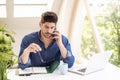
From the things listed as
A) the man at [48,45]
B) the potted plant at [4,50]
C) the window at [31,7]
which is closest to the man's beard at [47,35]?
the man at [48,45]

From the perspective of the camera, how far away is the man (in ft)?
7.77

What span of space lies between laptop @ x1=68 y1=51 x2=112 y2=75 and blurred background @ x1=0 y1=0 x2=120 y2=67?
1052 millimetres

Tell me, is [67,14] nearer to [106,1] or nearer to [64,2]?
[64,2]

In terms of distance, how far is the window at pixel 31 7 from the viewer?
4105 mm

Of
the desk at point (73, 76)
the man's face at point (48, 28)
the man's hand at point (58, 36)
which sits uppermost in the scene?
the man's face at point (48, 28)

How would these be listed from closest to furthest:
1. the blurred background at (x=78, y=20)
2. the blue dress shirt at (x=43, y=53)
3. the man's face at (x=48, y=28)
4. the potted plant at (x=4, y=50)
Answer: the potted plant at (x=4, y=50)
the man's face at (x=48, y=28)
the blue dress shirt at (x=43, y=53)
the blurred background at (x=78, y=20)

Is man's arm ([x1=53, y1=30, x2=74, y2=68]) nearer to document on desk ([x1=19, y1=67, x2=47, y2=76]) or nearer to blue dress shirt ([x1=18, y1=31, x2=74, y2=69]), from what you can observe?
blue dress shirt ([x1=18, y1=31, x2=74, y2=69])

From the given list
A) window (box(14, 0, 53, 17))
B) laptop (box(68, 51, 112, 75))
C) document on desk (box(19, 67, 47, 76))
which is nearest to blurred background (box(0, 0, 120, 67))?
window (box(14, 0, 53, 17))

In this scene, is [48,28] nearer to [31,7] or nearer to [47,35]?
[47,35]

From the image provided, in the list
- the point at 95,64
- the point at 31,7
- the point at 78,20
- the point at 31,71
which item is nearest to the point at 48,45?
the point at 31,71

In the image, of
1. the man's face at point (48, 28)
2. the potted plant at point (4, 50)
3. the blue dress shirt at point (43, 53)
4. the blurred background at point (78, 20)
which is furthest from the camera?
the blurred background at point (78, 20)

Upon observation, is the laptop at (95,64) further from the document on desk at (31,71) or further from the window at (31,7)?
the window at (31,7)

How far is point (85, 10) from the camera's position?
391cm

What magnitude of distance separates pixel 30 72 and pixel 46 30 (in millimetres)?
449
